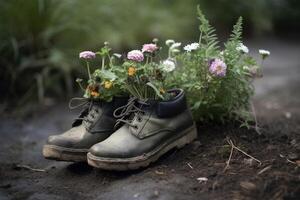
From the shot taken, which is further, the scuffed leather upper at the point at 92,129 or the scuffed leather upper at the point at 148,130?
the scuffed leather upper at the point at 92,129

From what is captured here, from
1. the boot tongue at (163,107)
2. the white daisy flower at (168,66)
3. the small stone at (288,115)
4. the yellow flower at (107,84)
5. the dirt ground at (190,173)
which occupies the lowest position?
the small stone at (288,115)

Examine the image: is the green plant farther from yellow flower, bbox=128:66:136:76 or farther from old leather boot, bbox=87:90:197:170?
yellow flower, bbox=128:66:136:76

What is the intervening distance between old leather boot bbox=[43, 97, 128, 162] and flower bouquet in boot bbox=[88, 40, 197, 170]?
0.05 meters

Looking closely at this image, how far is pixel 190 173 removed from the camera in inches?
88.4

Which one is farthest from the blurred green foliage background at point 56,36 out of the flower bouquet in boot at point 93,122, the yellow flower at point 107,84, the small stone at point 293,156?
the small stone at point 293,156

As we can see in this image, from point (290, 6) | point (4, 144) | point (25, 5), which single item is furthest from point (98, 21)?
point (290, 6)

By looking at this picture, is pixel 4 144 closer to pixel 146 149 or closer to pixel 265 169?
pixel 146 149

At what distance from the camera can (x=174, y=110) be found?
2404 millimetres

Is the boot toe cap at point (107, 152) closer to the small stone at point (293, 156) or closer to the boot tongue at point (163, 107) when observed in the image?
the boot tongue at point (163, 107)

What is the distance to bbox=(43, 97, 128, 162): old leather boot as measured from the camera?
239 centimetres

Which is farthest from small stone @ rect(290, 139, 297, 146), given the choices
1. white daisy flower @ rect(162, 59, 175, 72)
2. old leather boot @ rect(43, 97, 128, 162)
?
old leather boot @ rect(43, 97, 128, 162)

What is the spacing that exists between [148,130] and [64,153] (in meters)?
0.42

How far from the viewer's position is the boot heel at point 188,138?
2.46m

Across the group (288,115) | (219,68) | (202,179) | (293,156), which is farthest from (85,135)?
(288,115)
